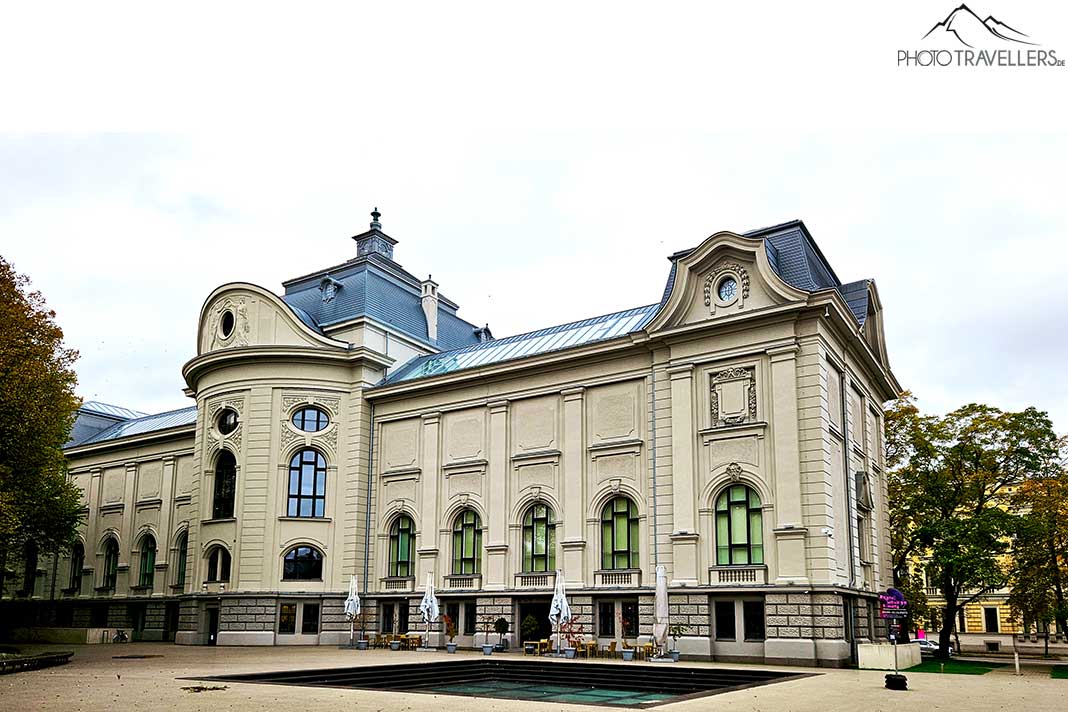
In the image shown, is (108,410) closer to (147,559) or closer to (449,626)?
(147,559)

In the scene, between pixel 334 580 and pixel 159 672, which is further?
pixel 334 580

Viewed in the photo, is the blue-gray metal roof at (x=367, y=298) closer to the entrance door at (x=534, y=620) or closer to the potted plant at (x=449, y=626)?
the potted plant at (x=449, y=626)

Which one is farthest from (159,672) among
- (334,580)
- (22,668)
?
(334,580)

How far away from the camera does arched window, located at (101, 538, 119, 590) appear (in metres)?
52.5

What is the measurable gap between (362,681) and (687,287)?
1761cm

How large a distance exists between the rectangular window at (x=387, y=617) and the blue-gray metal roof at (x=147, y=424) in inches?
674

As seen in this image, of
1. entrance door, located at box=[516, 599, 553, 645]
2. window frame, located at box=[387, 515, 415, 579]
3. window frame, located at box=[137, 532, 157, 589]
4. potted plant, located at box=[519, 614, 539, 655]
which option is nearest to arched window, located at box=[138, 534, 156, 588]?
window frame, located at box=[137, 532, 157, 589]

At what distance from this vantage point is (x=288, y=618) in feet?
133

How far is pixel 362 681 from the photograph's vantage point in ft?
80.0

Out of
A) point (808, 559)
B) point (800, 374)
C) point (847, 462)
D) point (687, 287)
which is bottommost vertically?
point (808, 559)

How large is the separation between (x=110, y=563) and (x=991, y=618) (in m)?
67.4

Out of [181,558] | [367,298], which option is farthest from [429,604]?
[181,558]

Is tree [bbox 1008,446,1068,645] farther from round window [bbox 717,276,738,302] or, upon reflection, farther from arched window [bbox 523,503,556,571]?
arched window [bbox 523,503,556,571]

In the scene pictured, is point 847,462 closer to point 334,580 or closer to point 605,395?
point 605,395
